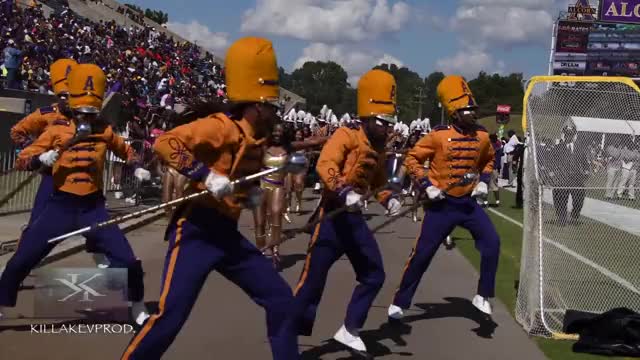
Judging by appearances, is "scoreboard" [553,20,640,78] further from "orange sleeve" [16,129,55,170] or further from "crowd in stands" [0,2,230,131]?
"orange sleeve" [16,129,55,170]

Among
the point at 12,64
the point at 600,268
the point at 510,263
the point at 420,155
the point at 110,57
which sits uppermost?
the point at 110,57

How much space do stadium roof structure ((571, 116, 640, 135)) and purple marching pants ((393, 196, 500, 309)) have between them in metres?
1.67

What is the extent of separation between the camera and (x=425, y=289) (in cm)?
956

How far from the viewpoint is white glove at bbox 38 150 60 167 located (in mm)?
6578

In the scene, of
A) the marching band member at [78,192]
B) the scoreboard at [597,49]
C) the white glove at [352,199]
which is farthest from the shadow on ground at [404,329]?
the scoreboard at [597,49]

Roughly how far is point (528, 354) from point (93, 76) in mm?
4047

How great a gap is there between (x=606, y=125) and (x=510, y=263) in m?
3.78

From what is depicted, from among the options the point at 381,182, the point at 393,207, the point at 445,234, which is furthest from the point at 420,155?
the point at 393,207

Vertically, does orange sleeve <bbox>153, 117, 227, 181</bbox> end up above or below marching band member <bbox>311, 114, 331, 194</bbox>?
above

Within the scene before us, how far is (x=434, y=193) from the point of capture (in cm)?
726

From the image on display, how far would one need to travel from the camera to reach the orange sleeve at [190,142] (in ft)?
14.8

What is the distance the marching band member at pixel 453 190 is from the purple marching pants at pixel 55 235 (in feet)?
8.00

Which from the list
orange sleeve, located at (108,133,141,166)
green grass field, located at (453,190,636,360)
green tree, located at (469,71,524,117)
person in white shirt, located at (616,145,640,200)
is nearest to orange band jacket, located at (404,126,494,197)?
person in white shirt, located at (616,145,640,200)

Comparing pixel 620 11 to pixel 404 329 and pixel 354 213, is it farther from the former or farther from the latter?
pixel 354 213
